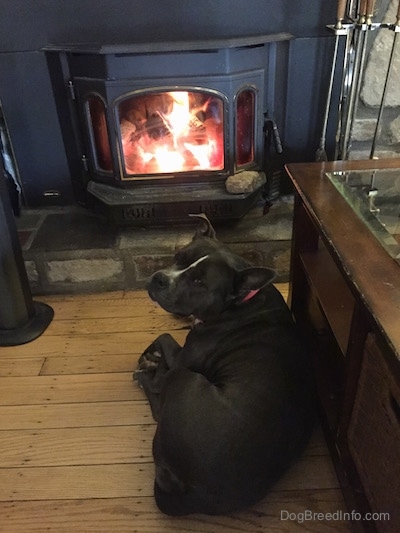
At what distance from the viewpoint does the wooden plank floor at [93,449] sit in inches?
48.5

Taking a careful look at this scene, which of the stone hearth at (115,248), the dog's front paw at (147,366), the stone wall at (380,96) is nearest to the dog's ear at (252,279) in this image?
the dog's front paw at (147,366)

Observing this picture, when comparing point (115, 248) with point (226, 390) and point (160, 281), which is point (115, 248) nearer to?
point (160, 281)

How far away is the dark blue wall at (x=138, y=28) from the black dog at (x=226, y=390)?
0.96 m

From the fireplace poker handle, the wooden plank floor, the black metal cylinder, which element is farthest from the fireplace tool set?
the black metal cylinder

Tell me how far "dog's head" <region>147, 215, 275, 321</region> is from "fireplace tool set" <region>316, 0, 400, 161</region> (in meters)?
0.94

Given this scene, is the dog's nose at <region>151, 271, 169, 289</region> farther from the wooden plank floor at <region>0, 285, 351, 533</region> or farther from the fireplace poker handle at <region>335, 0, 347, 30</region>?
the fireplace poker handle at <region>335, 0, 347, 30</region>

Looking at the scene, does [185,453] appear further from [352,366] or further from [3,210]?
[3,210]

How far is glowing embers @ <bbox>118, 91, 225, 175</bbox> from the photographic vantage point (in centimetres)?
192

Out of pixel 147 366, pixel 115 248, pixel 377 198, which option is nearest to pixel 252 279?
pixel 377 198

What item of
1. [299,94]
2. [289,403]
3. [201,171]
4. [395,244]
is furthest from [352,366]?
[299,94]

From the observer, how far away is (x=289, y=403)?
1.21 metres

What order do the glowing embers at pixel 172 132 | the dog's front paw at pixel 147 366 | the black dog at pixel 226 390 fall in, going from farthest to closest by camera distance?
the glowing embers at pixel 172 132, the dog's front paw at pixel 147 366, the black dog at pixel 226 390

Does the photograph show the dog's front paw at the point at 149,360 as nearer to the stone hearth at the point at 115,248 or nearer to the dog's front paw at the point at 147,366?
the dog's front paw at the point at 147,366

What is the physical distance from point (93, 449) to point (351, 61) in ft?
5.44
